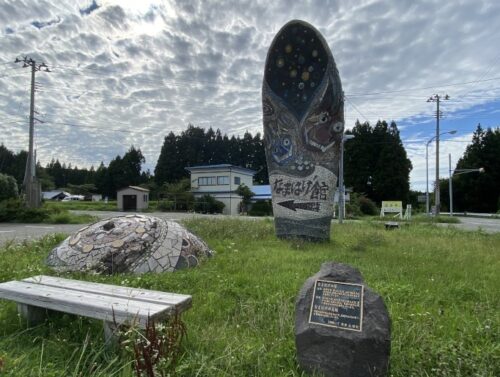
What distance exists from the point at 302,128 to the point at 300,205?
211cm

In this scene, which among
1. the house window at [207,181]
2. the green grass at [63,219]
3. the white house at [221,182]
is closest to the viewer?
the green grass at [63,219]

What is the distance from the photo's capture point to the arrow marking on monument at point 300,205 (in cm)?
1031

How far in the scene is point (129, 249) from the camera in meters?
6.57

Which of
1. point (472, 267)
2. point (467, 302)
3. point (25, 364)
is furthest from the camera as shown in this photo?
point (472, 267)

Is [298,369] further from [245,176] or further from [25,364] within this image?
[245,176]

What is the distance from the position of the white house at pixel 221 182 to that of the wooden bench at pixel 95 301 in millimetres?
38449

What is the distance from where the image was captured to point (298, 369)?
297 cm

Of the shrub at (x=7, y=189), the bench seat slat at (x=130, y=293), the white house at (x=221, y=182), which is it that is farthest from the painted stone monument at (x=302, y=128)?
the white house at (x=221, y=182)

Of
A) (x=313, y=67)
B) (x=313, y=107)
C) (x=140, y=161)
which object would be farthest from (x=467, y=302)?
(x=140, y=161)

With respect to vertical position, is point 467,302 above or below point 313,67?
below

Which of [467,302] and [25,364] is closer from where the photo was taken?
[25,364]

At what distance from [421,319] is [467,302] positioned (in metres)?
1.12

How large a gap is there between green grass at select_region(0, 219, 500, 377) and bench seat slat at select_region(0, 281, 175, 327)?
24cm

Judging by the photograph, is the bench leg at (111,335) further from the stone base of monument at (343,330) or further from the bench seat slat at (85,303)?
the stone base of monument at (343,330)
